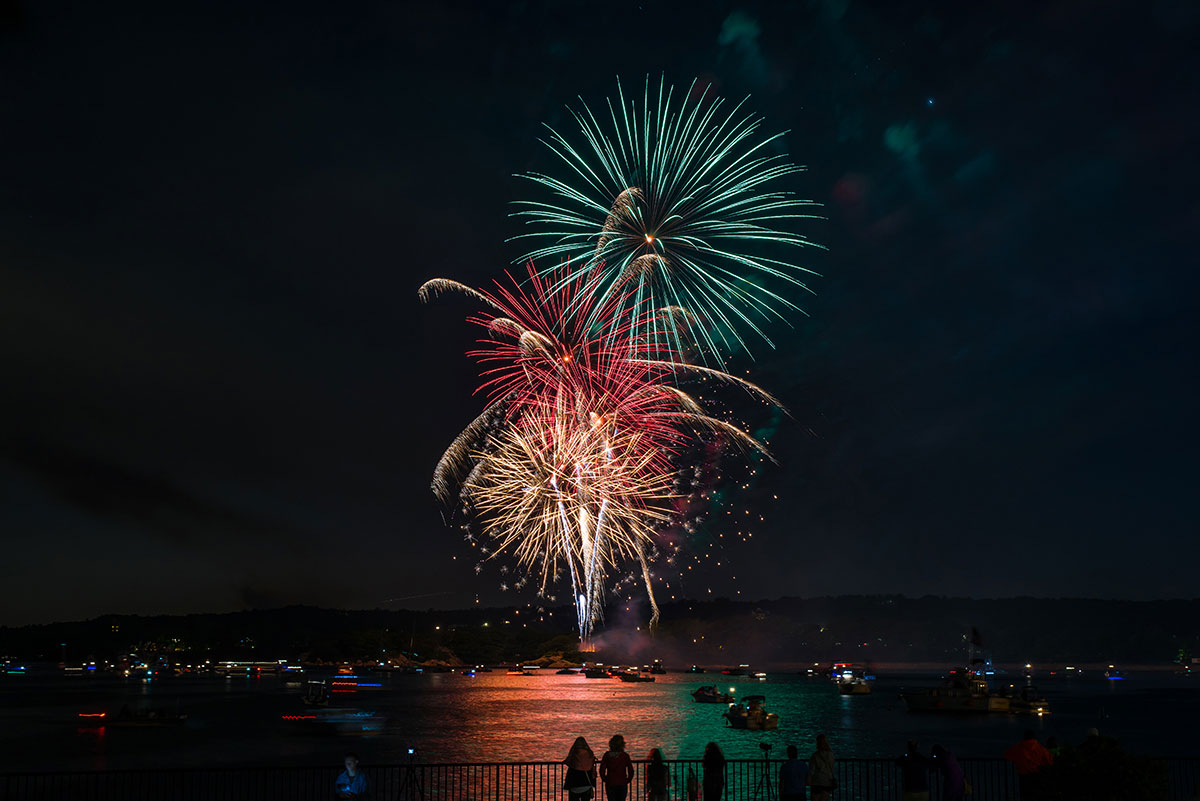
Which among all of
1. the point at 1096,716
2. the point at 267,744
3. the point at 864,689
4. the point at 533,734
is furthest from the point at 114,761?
the point at 864,689

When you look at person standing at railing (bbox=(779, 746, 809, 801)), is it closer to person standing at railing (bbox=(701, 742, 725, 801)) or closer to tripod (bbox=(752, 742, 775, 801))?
person standing at railing (bbox=(701, 742, 725, 801))

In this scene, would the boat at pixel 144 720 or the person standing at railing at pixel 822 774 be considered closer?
the person standing at railing at pixel 822 774

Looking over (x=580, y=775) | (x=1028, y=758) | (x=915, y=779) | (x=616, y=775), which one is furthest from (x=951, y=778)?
(x=580, y=775)

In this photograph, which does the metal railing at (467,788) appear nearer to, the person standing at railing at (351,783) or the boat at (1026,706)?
the person standing at railing at (351,783)

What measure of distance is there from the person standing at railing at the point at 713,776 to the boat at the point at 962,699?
97.1 metres

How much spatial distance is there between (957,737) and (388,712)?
57.4m

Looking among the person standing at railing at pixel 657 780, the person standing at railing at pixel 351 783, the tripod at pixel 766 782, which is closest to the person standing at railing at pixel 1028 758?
the person standing at railing at pixel 657 780

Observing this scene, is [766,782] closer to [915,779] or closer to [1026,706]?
[915,779]

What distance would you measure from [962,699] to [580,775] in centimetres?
10131

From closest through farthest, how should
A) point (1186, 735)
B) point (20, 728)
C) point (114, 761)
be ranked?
point (114, 761)
point (20, 728)
point (1186, 735)

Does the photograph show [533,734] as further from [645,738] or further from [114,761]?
[114,761]

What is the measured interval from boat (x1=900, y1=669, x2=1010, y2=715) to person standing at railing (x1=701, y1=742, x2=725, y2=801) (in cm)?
9714

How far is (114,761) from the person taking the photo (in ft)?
176

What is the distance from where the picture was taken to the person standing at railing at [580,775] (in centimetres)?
1947
